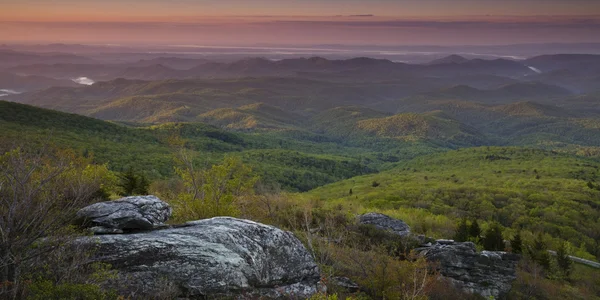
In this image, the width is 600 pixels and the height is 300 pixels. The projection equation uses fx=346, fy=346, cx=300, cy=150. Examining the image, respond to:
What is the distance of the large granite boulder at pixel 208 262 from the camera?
11.8 m

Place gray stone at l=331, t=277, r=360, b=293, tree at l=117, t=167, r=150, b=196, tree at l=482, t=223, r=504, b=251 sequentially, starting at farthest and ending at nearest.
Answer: tree at l=482, t=223, r=504, b=251 < tree at l=117, t=167, r=150, b=196 < gray stone at l=331, t=277, r=360, b=293

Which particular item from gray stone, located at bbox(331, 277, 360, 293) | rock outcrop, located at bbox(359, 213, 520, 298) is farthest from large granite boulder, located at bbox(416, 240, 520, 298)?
gray stone, located at bbox(331, 277, 360, 293)

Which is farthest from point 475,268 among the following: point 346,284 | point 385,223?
point 346,284

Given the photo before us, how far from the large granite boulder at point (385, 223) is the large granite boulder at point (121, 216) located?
1997 cm

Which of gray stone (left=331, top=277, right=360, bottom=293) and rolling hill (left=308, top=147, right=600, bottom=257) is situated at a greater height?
gray stone (left=331, top=277, right=360, bottom=293)

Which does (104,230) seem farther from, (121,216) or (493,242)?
(493,242)

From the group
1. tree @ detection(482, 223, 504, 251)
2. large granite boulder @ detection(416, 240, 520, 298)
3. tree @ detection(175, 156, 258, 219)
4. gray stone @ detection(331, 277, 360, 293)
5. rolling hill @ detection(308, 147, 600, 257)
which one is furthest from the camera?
rolling hill @ detection(308, 147, 600, 257)

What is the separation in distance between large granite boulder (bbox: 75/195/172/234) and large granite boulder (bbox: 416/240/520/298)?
1767cm

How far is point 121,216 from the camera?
46.6ft

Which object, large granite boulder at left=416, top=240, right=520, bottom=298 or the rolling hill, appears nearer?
large granite boulder at left=416, top=240, right=520, bottom=298

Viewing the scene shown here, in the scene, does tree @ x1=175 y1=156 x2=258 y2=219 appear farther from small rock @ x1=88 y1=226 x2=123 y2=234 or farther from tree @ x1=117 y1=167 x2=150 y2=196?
tree @ x1=117 y1=167 x2=150 y2=196

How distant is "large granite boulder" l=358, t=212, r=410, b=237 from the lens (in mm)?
30861

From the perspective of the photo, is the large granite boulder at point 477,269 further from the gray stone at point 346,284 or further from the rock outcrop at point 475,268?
the gray stone at point 346,284

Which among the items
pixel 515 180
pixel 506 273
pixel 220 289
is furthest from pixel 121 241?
pixel 515 180
